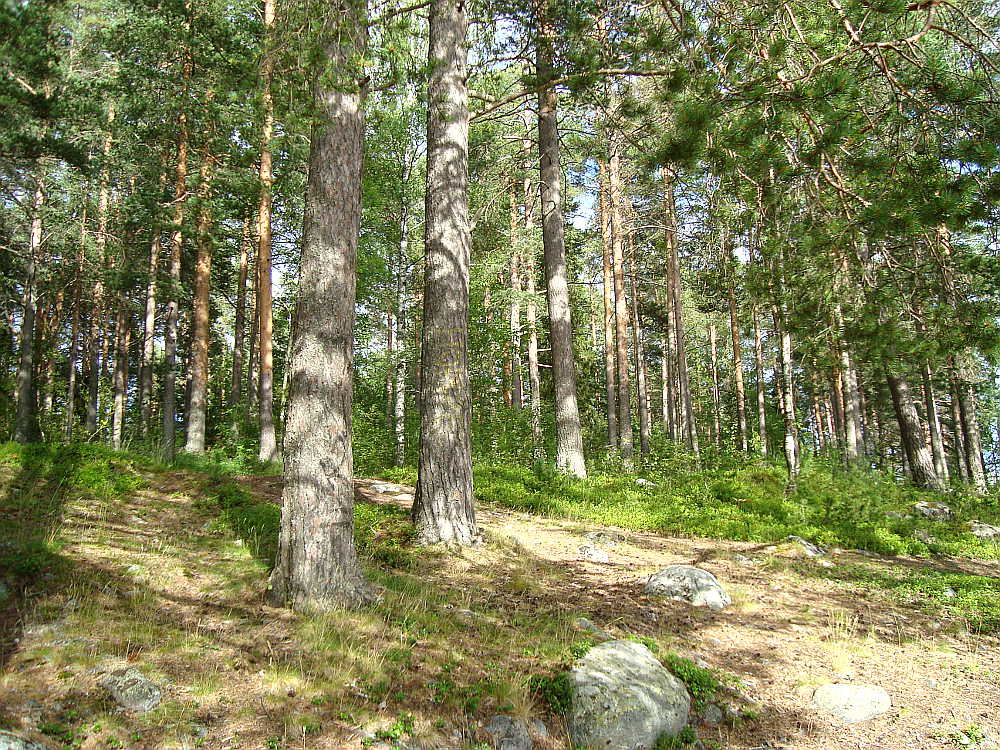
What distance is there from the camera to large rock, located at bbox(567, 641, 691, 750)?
3086 millimetres

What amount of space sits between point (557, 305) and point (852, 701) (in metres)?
8.30

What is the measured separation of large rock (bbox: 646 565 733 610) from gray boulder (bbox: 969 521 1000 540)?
581 cm

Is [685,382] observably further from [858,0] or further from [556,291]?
[858,0]

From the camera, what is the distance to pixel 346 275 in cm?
468

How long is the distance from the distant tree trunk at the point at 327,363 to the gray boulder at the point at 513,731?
161 centimetres

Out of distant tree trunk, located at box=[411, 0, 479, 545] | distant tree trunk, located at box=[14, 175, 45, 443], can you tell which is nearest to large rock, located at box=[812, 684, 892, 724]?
distant tree trunk, located at box=[411, 0, 479, 545]

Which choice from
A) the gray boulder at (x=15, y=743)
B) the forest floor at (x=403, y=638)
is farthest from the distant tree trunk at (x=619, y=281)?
the gray boulder at (x=15, y=743)

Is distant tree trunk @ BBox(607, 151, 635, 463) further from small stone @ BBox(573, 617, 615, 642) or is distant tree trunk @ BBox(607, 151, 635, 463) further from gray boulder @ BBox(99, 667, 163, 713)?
gray boulder @ BBox(99, 667, 163, 713)

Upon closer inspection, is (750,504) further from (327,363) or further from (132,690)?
(132,690)

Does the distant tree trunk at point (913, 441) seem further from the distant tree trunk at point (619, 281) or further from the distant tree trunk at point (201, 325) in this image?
the distant tree trunk at point (201, 325)

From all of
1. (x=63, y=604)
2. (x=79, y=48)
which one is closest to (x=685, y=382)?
(x=63, y=604)

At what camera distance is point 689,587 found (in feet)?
17.6

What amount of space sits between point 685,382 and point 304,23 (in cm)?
1568

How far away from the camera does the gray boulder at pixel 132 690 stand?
2.81m
